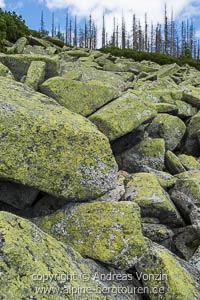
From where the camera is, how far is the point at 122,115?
35.2ft

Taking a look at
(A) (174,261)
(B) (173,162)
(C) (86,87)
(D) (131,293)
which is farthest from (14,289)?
(B) (173,162)

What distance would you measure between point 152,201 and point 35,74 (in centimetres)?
571

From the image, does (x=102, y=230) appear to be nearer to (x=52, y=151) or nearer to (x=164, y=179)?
(x=52, y=151)

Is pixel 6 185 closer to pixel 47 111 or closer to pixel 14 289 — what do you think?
pixel 47 111

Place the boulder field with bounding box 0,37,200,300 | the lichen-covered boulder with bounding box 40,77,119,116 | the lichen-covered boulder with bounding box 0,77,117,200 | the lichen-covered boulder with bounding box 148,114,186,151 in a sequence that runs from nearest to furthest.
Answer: the boulder field with bounding box 0,37,200,300 < the lichen-covered boulder with bounding box 0,77,117,200 < the lichen-covered boulder with bounding box 40,77,119,116 < the lichen-covered boulder with bounding box 148,114,186,151

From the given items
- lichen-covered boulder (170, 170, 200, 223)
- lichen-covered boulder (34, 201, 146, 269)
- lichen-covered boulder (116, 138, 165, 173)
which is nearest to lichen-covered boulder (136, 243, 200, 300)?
lichen-covered boulder (34, 201, 146, 269)

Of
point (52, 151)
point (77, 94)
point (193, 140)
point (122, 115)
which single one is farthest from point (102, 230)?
point (193, 140)

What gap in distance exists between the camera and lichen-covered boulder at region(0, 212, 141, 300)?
4480mm

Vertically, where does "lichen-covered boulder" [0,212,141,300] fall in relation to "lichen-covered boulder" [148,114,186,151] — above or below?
below

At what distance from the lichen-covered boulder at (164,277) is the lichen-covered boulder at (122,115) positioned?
4.27 metres

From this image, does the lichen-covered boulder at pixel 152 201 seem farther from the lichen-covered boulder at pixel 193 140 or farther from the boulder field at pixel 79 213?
the lichen-covered boulder at pixel 193 140

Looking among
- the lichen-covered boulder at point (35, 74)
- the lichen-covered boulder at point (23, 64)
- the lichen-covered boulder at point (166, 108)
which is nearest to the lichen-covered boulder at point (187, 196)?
the lichen-covered boulder at point (35, 74)

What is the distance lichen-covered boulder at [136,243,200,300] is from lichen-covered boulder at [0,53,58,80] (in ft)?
25.2

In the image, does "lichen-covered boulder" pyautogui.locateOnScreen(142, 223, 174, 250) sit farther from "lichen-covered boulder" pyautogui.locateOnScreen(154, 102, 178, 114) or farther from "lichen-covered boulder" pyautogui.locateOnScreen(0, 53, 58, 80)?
"lichen-covered boulder" pyautogui.locateOnScreen(154, 102, 178, 114)
